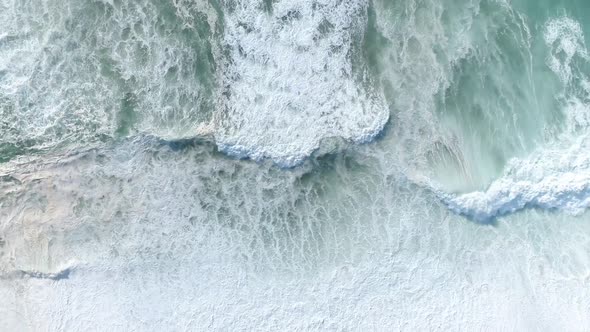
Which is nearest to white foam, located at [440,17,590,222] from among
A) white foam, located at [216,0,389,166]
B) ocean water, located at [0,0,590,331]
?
ocean water, located at [0,0,590,331]

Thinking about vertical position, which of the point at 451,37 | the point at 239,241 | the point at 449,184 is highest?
the point at 451,37

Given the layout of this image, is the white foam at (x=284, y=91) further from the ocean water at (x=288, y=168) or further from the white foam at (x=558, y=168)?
the white foam at (x=558, y=168)

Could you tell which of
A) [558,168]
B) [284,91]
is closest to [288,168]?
[284,91]

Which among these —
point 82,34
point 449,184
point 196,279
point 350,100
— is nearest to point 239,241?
point 196,279

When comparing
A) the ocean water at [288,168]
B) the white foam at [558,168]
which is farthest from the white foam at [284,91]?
the white foam at [558,168]

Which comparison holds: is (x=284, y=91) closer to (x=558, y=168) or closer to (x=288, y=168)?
(x=288, y=168)

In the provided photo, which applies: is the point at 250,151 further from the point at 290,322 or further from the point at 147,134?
the point at 290,322
